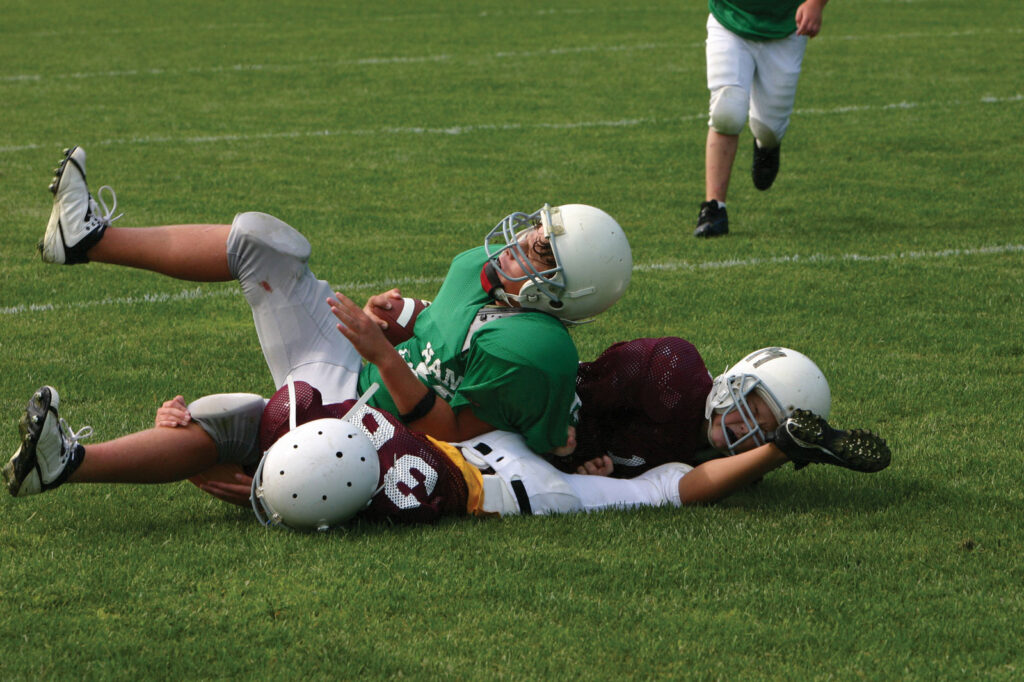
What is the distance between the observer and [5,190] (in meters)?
8.83

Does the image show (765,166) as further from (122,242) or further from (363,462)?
(363,462)

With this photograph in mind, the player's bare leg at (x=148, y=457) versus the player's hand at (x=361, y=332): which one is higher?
the player's hand at (x=361, y=332)

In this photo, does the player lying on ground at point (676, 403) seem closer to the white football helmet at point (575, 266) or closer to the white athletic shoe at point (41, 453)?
the white football helmet at point (575, 266)

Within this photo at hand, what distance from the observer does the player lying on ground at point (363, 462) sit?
12.1 feet

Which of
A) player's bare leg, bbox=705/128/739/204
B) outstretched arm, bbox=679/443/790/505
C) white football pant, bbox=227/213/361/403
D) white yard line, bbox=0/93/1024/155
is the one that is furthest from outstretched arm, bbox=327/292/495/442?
white yard line, bbox=0/93/1024/155

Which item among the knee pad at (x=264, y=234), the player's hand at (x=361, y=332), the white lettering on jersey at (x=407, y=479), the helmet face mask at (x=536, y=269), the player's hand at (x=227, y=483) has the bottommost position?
the player's hand at (x=227, y=483)

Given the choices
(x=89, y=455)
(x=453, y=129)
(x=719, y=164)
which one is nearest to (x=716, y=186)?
(x=719, y=164)

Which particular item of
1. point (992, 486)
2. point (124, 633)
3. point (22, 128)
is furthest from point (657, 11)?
point (124, 633)

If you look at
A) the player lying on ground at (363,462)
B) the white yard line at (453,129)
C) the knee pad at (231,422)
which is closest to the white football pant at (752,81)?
the white yard line at (453,129)

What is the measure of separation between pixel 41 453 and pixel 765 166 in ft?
18.5

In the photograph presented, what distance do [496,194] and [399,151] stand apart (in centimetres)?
169

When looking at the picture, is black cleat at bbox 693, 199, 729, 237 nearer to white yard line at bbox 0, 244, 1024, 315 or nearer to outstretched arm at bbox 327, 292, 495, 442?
white yard line at bbox 0, 244, 1024, 315

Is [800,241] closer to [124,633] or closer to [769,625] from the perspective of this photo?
[769,625]

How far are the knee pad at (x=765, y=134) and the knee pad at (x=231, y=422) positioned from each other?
4.89 metres
